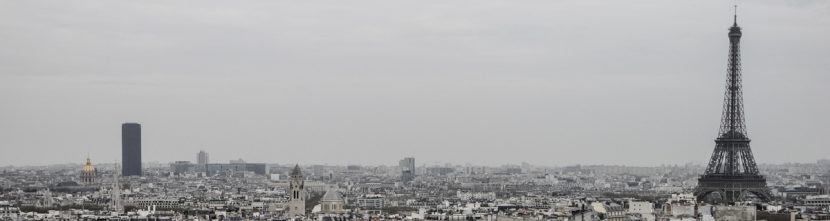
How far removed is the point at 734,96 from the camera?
10594 cm

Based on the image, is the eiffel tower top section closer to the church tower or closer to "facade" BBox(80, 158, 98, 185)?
the church tower

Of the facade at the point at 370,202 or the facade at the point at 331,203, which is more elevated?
the facade at the point at 331,203

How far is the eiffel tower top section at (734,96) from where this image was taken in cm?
10481

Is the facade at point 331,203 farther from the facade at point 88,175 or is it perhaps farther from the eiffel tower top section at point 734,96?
the facade at point 88,175

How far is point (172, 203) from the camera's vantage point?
409 feet

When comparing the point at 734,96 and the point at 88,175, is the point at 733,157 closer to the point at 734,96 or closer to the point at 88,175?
the point at 734,96

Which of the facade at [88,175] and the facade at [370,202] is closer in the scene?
the facade at [370,202]

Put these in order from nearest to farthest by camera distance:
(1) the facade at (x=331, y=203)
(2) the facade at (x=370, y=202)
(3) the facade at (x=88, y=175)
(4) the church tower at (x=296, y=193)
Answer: (4) the church tower at (x=296, y=193) → (1) the facade at (x=331, y=203) → (2) the facade at (x=370, y=202) → (3) the facade at (x=88, y=175)

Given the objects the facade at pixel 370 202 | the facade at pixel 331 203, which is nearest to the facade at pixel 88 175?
the facade at pixel 370 202

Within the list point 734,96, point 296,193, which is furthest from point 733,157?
point 296,193

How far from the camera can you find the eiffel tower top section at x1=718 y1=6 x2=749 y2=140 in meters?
105

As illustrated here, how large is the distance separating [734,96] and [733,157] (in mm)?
4296

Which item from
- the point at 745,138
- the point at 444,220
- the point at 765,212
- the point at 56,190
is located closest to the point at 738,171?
the point at 745,138

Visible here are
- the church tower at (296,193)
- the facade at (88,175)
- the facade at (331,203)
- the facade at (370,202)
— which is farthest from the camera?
the facade at (88,175)
